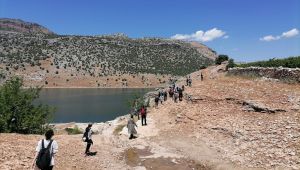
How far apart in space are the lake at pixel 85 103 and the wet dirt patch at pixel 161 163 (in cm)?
5095

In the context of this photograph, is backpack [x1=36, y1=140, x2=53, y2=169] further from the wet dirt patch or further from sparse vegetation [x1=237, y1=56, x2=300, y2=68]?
sparse vegetation [x1=237, y1=56, x2=300, y2=68]

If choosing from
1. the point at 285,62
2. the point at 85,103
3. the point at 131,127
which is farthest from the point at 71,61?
the point at 131,127

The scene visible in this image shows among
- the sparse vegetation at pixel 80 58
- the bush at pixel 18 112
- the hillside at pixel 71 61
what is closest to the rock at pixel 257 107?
the bush at pixel 18 112

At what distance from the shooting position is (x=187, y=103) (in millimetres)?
38594

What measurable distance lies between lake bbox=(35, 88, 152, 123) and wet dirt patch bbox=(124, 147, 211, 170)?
50947mm

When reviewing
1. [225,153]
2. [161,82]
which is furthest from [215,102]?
[161,82]

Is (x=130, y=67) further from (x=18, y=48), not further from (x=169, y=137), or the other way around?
(x=169, y=137)

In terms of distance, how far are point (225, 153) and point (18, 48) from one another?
169911 millimetres

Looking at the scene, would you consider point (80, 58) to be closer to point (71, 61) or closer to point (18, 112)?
point (71, 61)

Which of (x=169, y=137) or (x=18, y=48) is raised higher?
(x=18, y=48)

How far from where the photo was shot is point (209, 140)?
92.7ft

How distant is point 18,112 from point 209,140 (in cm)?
1869

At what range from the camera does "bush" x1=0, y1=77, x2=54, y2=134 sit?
115 feet

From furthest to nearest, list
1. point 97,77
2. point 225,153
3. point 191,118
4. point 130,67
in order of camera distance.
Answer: point 130,67 → point 97,77 → point 191,118 → point 225,153
